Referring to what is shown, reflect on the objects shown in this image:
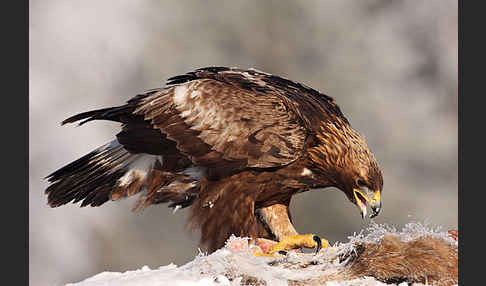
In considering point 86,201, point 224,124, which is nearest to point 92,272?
point 86,201

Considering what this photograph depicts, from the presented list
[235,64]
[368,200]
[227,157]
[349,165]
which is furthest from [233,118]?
[235,64]

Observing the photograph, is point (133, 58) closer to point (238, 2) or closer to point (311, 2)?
point (238, 2)

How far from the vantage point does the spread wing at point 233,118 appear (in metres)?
3.05

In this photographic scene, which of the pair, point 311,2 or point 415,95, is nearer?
point 415,95

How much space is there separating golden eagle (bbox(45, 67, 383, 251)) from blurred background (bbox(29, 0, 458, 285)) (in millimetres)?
300

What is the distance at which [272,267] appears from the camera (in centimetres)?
262

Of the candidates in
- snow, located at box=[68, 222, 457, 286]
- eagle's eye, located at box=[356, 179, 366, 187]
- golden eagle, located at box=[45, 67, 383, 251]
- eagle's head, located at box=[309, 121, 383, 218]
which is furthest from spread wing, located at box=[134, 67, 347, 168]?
snow, located at box=[68, 222, 457, 286]

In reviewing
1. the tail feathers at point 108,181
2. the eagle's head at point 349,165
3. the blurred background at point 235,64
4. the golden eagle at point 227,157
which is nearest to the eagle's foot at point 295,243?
the golden eagle at point 227,157

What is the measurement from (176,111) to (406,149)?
143cm

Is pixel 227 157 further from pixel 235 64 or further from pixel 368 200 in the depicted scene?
pixel 235 64

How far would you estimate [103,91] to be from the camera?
13.3 ft

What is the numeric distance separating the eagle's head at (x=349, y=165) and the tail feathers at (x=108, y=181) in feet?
2.49

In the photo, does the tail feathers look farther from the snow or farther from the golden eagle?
the snow

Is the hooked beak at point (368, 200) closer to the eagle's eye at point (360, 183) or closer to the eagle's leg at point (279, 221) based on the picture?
the eagle's eye at point (360, 183)
